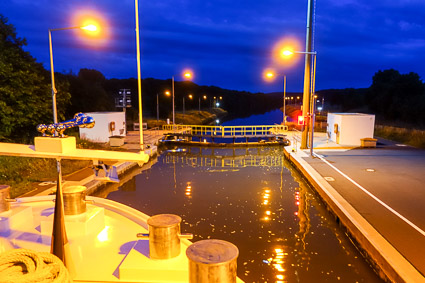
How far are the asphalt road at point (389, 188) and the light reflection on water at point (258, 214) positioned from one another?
1.10 m

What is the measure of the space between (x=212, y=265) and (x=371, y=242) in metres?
6.74

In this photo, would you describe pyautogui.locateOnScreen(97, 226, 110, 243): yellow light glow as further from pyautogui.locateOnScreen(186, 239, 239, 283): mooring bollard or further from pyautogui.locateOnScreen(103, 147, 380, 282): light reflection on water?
pyautogui.locateOnScreen(103, 147, 380, 282): light reflection on water

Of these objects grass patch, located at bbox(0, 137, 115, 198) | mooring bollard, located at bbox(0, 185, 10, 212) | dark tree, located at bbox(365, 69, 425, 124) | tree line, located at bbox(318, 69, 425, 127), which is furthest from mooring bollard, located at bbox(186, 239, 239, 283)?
dark tree, located at bbox(365, 69, 425, 124)

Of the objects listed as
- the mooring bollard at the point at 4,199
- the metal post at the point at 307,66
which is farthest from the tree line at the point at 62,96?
the metal post at the point at 307,66

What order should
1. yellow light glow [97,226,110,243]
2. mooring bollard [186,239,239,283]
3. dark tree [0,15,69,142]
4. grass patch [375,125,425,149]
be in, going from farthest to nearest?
grass patch [375,125,425,149], dark tree [0,15,69,142], yellow light glow [97,226,110,243], mooring bollard [186,239,239,283]

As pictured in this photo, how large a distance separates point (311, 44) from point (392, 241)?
17.7 meters

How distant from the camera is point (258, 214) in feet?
40.8

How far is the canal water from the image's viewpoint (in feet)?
27.6

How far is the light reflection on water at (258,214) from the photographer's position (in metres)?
8.41

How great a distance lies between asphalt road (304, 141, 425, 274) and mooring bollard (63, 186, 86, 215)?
7.23 metres

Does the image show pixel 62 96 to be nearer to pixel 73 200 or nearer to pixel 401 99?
pixel 73 200

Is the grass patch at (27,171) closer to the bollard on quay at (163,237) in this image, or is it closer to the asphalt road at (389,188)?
the bollard on quay at (163,237)

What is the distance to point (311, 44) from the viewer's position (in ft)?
75.5

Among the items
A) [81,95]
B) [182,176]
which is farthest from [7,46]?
[81,95]
